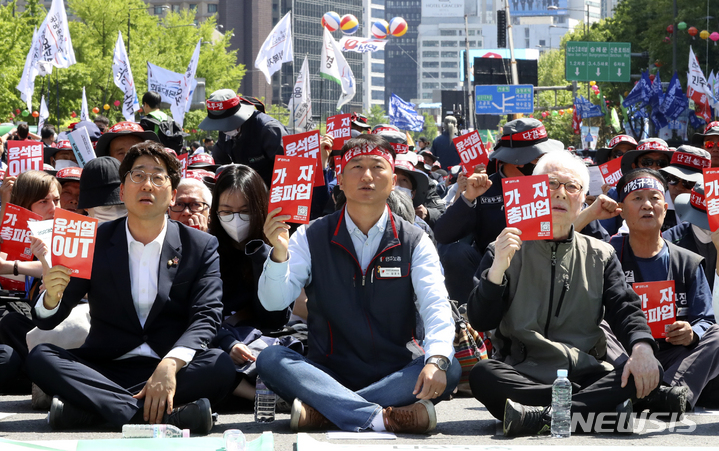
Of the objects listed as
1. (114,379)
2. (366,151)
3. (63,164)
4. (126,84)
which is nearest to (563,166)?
(366,151)

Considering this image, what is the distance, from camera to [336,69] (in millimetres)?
16812

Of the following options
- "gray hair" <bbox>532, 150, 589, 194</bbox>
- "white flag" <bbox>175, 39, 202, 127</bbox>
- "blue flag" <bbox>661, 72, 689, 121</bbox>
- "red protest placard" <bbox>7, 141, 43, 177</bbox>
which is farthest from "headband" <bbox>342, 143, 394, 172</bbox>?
"blue flag" <bbox>661, 72, 689, 121</bbox>

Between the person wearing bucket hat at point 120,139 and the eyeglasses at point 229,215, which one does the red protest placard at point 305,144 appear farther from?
the eyeglasses at point 229,215

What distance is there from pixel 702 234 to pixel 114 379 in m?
3.80

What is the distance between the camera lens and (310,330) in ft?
16.2

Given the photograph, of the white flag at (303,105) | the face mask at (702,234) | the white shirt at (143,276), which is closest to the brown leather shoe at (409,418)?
A: the white shirt at (143,276)

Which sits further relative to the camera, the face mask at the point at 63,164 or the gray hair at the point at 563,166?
the face mask at the point at 63,164

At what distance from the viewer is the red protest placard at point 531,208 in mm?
4547

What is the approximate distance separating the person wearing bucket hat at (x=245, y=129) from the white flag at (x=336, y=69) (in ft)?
28.1

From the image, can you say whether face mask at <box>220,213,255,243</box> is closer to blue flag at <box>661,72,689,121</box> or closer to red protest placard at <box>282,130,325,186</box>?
red protest placard at <box>282,130,325,186</box>

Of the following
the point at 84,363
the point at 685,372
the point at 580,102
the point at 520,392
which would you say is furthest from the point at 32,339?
the point at 580,102

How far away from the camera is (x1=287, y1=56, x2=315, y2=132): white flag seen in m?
14.5

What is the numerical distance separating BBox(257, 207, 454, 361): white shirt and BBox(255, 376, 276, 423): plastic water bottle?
18.8 inches

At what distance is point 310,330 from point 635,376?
1.63 metres
